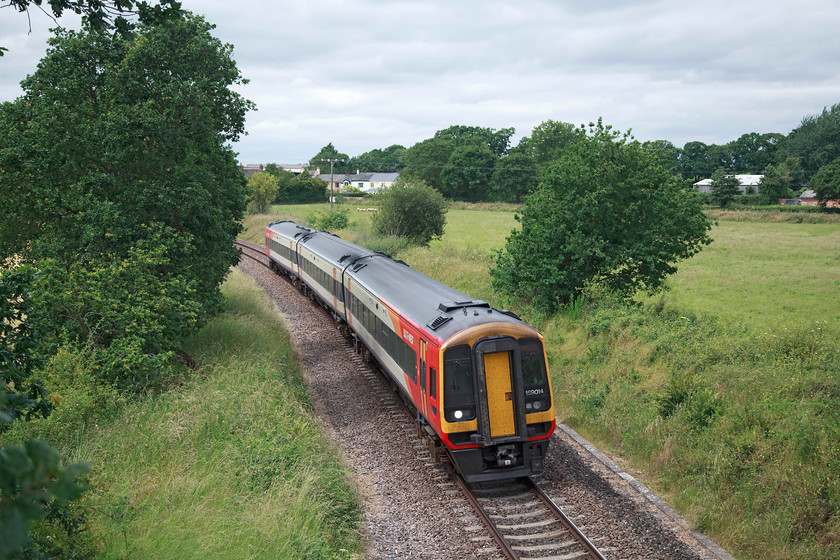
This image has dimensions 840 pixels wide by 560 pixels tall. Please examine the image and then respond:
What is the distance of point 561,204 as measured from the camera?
19.2 metres

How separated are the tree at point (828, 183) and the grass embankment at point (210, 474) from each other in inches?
2159

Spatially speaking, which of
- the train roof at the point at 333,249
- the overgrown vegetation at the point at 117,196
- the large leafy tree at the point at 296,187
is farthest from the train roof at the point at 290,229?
the large leafy tree at the point at 296,187

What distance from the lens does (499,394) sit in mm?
10164

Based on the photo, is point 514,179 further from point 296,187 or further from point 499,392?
point 499,392

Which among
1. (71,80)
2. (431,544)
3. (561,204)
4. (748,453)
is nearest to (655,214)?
(561,204)

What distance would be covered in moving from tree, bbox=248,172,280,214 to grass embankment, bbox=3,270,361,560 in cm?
4896

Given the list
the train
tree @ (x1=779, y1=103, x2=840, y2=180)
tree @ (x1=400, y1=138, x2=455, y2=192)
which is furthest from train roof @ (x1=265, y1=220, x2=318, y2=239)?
tree @ (x1=779, y1=103, x2=840, y2=180)

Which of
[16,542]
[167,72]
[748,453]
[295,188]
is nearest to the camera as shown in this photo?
[16,542]

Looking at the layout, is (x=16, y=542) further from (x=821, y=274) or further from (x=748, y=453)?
(x=821, y=274)

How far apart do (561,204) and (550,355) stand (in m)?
5.10

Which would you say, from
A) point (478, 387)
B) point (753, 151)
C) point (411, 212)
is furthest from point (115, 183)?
point (753, 151)

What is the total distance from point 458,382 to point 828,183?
55.1 metres

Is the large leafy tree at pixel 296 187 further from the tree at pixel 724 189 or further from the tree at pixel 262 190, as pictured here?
the tree at pixel 724 189

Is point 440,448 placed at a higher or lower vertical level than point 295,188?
lower
